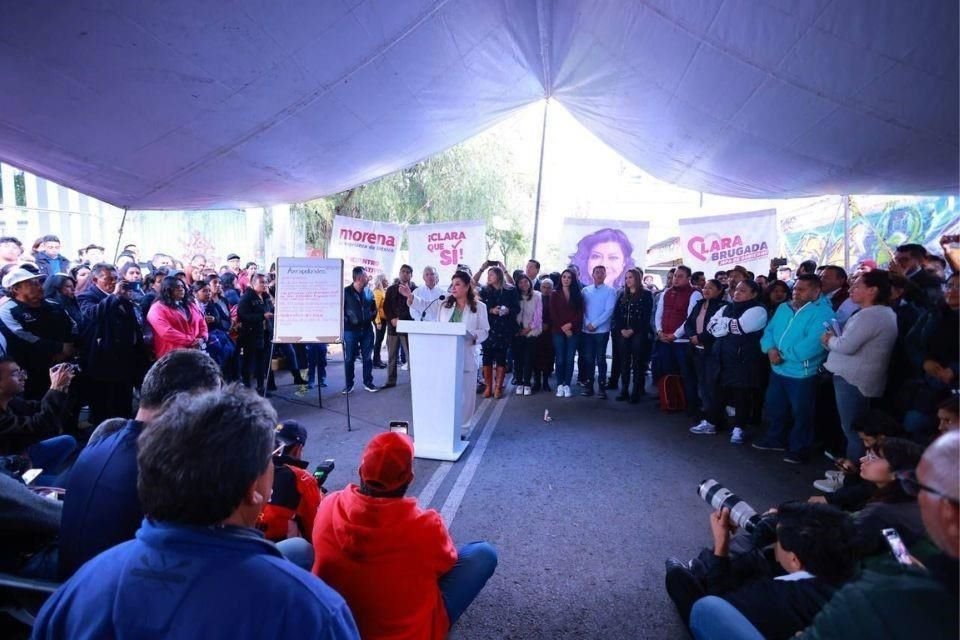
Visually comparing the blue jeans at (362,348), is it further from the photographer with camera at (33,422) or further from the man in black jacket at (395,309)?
the photographer with camera at (33,422)

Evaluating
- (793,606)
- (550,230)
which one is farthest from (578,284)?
(550,230)

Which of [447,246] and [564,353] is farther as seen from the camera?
[447,246]

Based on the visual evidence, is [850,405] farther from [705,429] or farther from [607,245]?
[607,245]

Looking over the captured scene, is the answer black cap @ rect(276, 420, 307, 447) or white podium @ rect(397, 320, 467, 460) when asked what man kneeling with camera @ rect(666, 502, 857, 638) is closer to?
black cap @ rect(276, 420, 307, 447)

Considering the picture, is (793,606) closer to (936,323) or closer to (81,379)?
(936,323)

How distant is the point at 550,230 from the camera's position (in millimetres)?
29297

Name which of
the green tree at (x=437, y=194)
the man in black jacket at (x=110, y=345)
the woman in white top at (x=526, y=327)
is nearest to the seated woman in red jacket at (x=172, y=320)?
the man in black jacket at (x=110, y=345)

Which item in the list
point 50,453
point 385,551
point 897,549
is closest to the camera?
point 897,549

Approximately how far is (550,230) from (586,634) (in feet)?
91.4

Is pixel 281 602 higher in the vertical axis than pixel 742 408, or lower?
higher

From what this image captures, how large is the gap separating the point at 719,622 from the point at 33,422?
147 inches

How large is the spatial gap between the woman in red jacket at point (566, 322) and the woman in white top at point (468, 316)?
2.09 m

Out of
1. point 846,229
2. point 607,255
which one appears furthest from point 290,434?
point 846,229

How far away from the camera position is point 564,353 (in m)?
7.53
